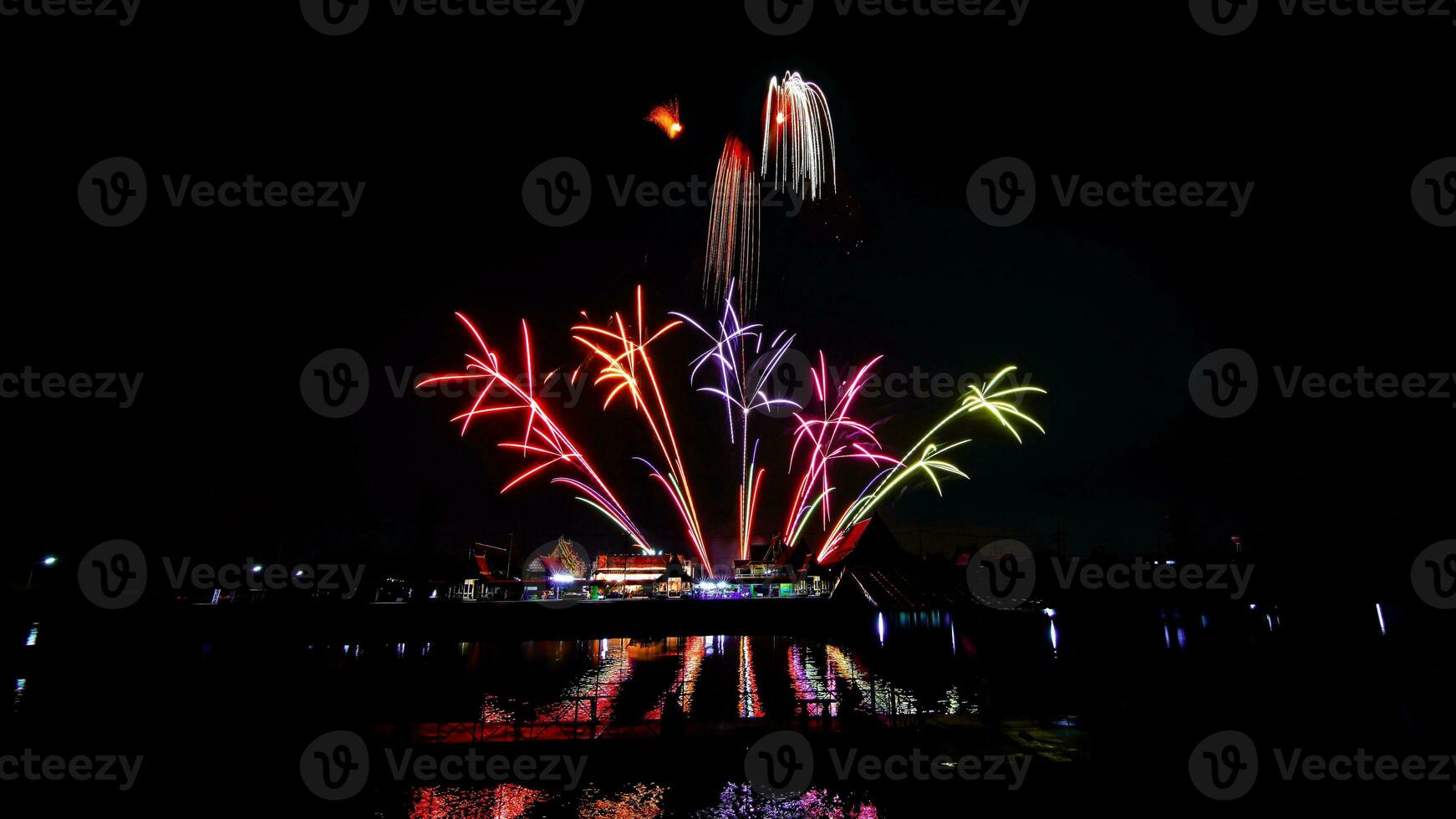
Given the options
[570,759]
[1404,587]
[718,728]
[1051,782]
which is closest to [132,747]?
[570,759]

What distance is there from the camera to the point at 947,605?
Result: 34938mm

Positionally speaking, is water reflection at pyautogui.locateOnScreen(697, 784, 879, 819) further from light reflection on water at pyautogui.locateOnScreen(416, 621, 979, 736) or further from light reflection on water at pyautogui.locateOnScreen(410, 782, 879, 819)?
light reflection on water at pyautogui.locateOnScreen(416, 621, 979, 736)

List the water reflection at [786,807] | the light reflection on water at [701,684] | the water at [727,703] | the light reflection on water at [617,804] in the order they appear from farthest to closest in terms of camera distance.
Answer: the light reflection on water at [701,684] → the water at [727,703] → the light reflection on water at [617,804] → the water reflection at [786,807]

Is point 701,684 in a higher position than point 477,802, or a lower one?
higher

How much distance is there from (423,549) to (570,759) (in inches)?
674

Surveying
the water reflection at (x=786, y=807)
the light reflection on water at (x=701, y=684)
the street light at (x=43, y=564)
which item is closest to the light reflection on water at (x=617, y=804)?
the water reflection at (x=786, y=807)

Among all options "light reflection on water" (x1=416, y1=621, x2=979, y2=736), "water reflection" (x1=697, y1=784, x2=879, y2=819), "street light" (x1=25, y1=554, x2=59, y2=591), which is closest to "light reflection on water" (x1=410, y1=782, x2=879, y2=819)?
"water reflection" (x1=697, y1=784, x2=879, y2=819)

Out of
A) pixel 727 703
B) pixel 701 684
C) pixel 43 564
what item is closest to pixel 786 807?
pixel 727 703

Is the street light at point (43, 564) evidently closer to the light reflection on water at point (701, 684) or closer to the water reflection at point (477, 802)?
the light reflection on water at point (701, 684)

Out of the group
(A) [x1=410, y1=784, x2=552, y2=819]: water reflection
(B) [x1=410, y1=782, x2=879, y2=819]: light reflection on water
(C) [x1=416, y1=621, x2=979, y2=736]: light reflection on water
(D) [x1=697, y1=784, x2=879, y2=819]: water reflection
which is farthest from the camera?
(C) [x1=416, y1=621, x2=979, y2=736]: light reflection on water

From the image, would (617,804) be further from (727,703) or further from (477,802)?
(727,703)

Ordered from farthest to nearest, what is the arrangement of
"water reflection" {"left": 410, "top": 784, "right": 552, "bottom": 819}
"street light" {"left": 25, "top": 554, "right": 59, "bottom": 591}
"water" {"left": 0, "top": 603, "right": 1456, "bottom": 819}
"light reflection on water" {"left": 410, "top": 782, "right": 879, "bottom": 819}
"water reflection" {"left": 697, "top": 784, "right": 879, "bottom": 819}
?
"street light" {"left": 25, "top": 554, "right": 59, "bottom": 591} < "water" {"left": 0, "top": 603, "right": 1456, "bottom": 819} < "water reflection" {"left": 410, "top": 784, "right": 552, "bottom": 819} < "light reflection on water" {"left": 410, "top": 782, "right": 879, "bottom": 819} < "water reflection" {"left": 697, "top": 784, "right": 879, "bottom": 819}

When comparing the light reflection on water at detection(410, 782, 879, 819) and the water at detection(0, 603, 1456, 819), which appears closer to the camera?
the light reflection on water at detection(410, 782, 879, 819)

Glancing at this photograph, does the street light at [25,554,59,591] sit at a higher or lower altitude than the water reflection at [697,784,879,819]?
higher
